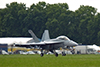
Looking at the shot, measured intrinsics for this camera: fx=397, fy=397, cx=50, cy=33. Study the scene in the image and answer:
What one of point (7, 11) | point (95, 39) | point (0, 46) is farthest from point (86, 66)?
point (7, 11)

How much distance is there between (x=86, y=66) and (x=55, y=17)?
127 metres

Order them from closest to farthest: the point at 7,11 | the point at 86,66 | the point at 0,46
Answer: the point at 86,66
the point at 0,46
the point at 7,11

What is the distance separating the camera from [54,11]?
16388 cm

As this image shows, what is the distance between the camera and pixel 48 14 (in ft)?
535

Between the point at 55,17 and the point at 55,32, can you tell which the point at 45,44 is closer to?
the point at 55,32

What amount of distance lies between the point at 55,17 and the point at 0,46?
51.1 metres

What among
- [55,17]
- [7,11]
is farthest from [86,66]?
[7,11]

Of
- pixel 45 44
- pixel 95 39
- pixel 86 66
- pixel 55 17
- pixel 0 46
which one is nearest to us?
pixel 86 66

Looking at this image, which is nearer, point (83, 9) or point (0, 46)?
point (0, 46)

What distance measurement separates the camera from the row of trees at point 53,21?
150750 millimetres

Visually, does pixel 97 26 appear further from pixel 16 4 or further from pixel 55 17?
pixel 16 4

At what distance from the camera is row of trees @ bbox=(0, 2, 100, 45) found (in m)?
151

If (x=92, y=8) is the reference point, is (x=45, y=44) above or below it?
below

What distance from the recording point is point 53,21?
152875mm
